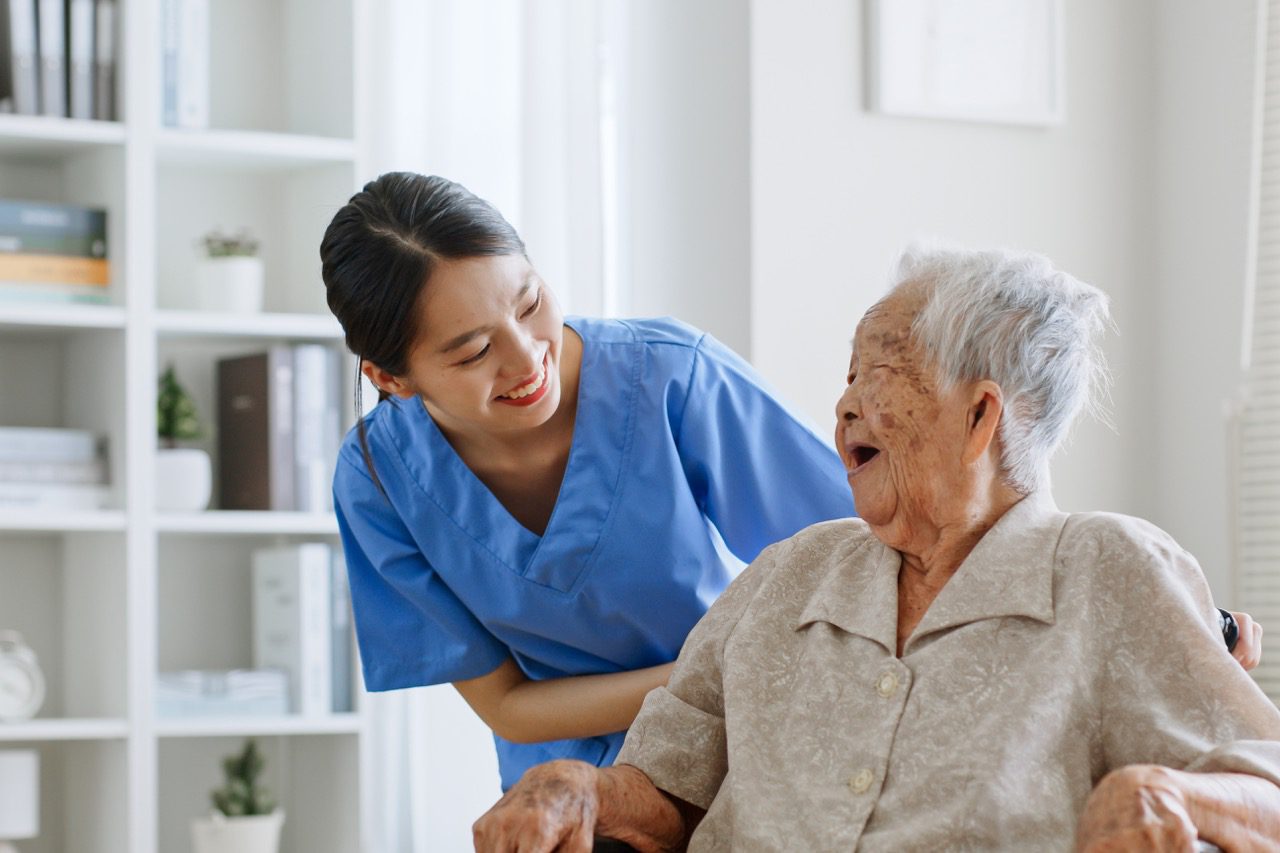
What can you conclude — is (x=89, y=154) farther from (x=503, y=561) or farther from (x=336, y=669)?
(x=503, y=561)

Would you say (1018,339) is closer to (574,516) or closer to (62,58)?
(574,516)

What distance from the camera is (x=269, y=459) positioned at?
10.7 feet

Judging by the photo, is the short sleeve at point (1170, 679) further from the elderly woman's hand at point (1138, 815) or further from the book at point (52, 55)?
the book at point (52, 55)

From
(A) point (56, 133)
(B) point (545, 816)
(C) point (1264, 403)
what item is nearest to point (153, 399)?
(A) point (56, 133)

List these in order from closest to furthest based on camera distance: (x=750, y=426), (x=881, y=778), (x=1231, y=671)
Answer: (x=1231, y=671) → (x=881, y=778) → (x=750, y=426)

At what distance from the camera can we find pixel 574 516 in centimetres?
197

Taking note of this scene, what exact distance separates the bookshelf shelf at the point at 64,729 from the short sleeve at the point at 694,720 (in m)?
1.68

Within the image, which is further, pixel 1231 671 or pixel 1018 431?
pixel 1018 431

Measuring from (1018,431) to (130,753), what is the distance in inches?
81.5

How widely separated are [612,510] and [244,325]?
1475 mm

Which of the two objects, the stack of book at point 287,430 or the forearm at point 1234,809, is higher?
the stack of book at point 287,430

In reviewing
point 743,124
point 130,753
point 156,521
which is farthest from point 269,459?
point 743,124

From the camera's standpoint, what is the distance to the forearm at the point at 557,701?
76.9 inches

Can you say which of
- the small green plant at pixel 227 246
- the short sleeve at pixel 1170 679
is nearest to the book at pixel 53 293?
the small green plant at pixel 227 246
